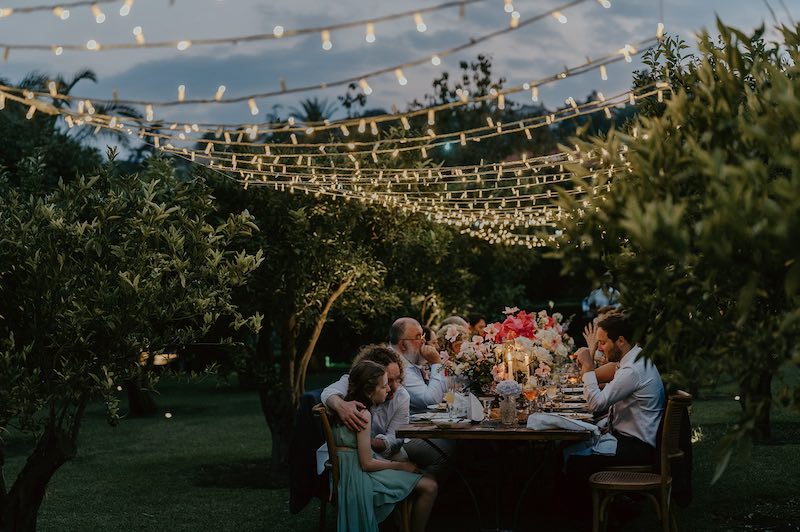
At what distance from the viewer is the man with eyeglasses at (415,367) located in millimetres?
7402

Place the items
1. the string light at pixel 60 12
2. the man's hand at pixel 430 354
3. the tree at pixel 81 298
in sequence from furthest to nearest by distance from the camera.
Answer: the man's hand at pixel 430 354, the tree at pixel 81 298, the string light at pixel 60 12

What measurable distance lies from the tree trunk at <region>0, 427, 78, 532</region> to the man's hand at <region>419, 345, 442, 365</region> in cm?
341

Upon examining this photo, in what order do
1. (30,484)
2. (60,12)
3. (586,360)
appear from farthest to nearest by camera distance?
1. (586,360)
2. (30,484)
3. (60,12)

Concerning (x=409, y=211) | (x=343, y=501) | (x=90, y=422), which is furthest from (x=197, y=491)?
(x=90, y=422)

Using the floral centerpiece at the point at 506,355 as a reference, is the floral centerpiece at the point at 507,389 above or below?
below

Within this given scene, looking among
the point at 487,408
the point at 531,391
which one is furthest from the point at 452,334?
the point at 531,391

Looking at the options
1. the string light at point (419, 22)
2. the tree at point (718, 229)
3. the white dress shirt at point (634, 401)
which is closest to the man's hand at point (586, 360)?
the white dress shirt at point (634, 401)

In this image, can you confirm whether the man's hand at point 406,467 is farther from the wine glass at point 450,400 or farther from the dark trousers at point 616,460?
the dark trousers at point 616,460

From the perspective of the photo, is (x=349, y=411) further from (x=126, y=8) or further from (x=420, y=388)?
(x=126, y=8)

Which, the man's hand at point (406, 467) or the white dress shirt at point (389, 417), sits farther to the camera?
the white dress shirt at point (389, 417)

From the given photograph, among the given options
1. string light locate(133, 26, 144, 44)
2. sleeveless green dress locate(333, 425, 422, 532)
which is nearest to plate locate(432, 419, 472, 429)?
sleeveless green dress locate(333, 425, 422, 532)

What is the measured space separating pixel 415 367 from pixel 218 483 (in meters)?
3.24

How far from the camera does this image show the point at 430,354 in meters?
8.21

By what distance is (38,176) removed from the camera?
606 cm
